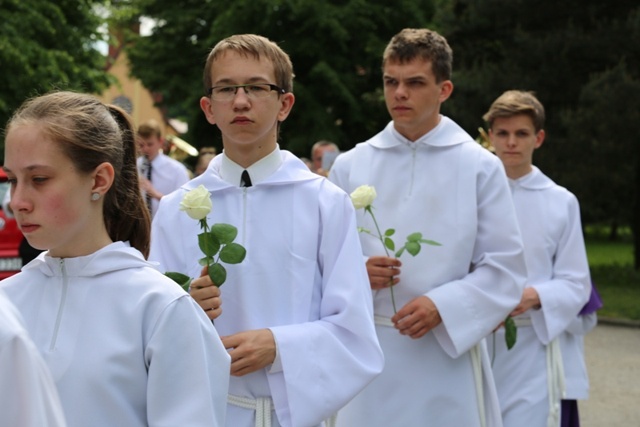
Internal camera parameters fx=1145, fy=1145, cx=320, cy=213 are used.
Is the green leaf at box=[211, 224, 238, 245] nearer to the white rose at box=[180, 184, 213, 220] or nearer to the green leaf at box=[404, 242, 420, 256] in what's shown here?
the white rose at box=[180, 184, 213, 220]

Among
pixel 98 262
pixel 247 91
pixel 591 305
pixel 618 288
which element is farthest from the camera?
pixel 618 288

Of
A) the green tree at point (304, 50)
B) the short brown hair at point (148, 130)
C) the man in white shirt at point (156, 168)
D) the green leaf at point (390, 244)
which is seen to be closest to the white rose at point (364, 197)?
the green leaf at point (390, 244)

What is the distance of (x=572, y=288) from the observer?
21.3 feet

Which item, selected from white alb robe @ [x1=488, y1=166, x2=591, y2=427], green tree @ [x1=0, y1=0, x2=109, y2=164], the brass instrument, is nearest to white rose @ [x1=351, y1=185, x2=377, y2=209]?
white alb robe @ [x1=488, y1=166, x2=591, y2=427]

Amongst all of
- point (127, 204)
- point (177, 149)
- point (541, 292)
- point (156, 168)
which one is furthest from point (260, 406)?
point (177, 149)

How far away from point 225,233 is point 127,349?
1046 mm

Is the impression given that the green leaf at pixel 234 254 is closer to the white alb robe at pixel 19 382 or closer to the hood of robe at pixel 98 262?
the hood of robe at pixel 98 262

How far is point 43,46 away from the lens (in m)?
26.1

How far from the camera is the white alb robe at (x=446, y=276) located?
203 inches

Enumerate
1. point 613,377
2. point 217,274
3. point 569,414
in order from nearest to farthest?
point 217,274 < point 569,414 < point 613,377

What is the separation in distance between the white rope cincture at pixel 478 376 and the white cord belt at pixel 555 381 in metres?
1.24

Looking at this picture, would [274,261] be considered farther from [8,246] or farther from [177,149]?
[177,149]

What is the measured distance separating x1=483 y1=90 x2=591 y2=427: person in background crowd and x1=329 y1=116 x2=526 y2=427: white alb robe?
3.24 feet

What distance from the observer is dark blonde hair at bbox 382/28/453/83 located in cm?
525
